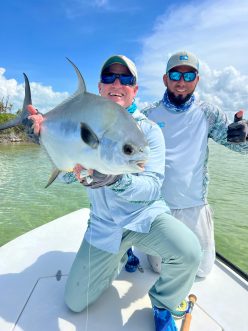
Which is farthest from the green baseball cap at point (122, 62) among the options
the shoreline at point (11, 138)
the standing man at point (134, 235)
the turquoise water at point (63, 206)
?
the shoreline at point (11, 138)

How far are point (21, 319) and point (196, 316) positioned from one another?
1259 millimetres

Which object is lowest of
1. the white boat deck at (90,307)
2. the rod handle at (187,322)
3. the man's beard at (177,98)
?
the white boat deck at (90,307)

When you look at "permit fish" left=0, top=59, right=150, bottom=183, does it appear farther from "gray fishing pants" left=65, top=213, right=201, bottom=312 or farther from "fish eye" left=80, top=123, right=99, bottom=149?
"gray fishing pants" left=65, top=213, right=201, bottom=312

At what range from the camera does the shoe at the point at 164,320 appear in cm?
222

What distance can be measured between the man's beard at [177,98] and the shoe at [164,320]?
1.82 metres

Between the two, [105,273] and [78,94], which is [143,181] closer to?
[78,94]

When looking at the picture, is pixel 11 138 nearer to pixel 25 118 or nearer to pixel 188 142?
pixel 188 142

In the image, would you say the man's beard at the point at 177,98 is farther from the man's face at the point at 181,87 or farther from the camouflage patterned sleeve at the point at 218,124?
the camouflage patterned sleeve at the point at 218,124

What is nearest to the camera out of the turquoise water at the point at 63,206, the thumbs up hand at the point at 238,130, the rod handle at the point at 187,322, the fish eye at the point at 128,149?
the fish eye at the point at 128,149

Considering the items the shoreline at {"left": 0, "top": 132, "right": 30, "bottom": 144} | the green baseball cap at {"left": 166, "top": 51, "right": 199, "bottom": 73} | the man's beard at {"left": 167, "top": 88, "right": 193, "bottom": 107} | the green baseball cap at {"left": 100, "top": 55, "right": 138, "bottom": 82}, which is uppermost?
the green baseball cap at {"left": 166, "top": 51, "right": 199, "bottom": 73}

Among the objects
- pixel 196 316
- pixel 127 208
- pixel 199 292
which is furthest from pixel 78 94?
pixel 199 292

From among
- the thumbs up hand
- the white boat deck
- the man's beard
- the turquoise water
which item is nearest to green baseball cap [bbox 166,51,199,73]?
the man's beard

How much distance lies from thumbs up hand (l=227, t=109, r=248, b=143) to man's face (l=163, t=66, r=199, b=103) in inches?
19.3

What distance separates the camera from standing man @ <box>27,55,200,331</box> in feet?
7.46
